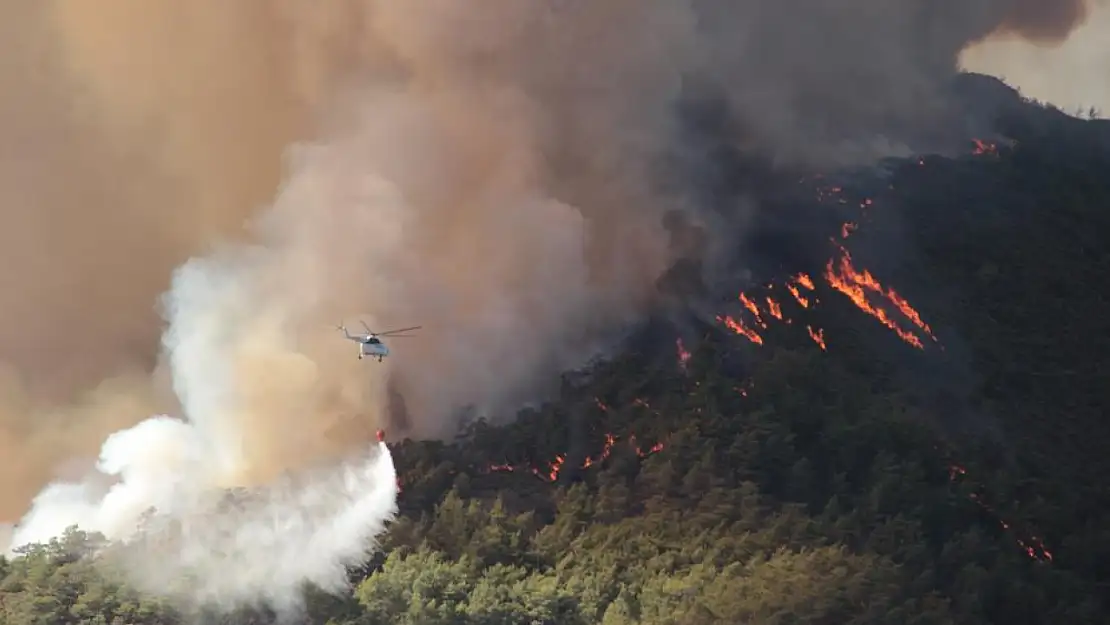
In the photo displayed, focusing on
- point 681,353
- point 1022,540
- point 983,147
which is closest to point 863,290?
point 681,353

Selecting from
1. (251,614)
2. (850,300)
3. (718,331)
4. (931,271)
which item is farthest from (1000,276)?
(251,614)

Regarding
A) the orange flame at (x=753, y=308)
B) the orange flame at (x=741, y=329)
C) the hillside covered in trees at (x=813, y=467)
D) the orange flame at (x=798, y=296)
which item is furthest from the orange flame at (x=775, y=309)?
the orange flame at (x=741, y=329)

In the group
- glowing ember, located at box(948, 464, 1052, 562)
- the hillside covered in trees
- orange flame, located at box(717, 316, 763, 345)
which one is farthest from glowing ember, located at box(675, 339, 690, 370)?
glowing ember, located at box(948, 464, 1052, 562)

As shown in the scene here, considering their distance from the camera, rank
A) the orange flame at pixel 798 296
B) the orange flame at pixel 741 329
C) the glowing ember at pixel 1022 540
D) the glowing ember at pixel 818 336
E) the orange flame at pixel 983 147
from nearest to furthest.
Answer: the glowing ember at pixel 1022 540, the orange flame at pixel 741 329, the glowing ember at pixel 818 336, the orange flame at pixel 798 296, the orange flame at pixel 983 147

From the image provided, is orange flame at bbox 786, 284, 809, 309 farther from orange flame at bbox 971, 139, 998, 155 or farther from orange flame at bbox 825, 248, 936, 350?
orange flame at bbox 971, 139, 998, 155

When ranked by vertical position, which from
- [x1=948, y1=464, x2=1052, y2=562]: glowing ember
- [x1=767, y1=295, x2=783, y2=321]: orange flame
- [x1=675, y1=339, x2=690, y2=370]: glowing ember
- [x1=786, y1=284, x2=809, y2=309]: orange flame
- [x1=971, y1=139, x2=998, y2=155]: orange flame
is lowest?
[x1=948, y1=464, x2=1052, y2=562]: glowing ember

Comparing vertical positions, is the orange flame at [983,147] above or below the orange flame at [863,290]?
above

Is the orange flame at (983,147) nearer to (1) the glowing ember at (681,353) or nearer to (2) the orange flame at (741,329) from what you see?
(2) the orange flame at (741,329)

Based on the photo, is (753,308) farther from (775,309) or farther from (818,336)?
(818,336)
